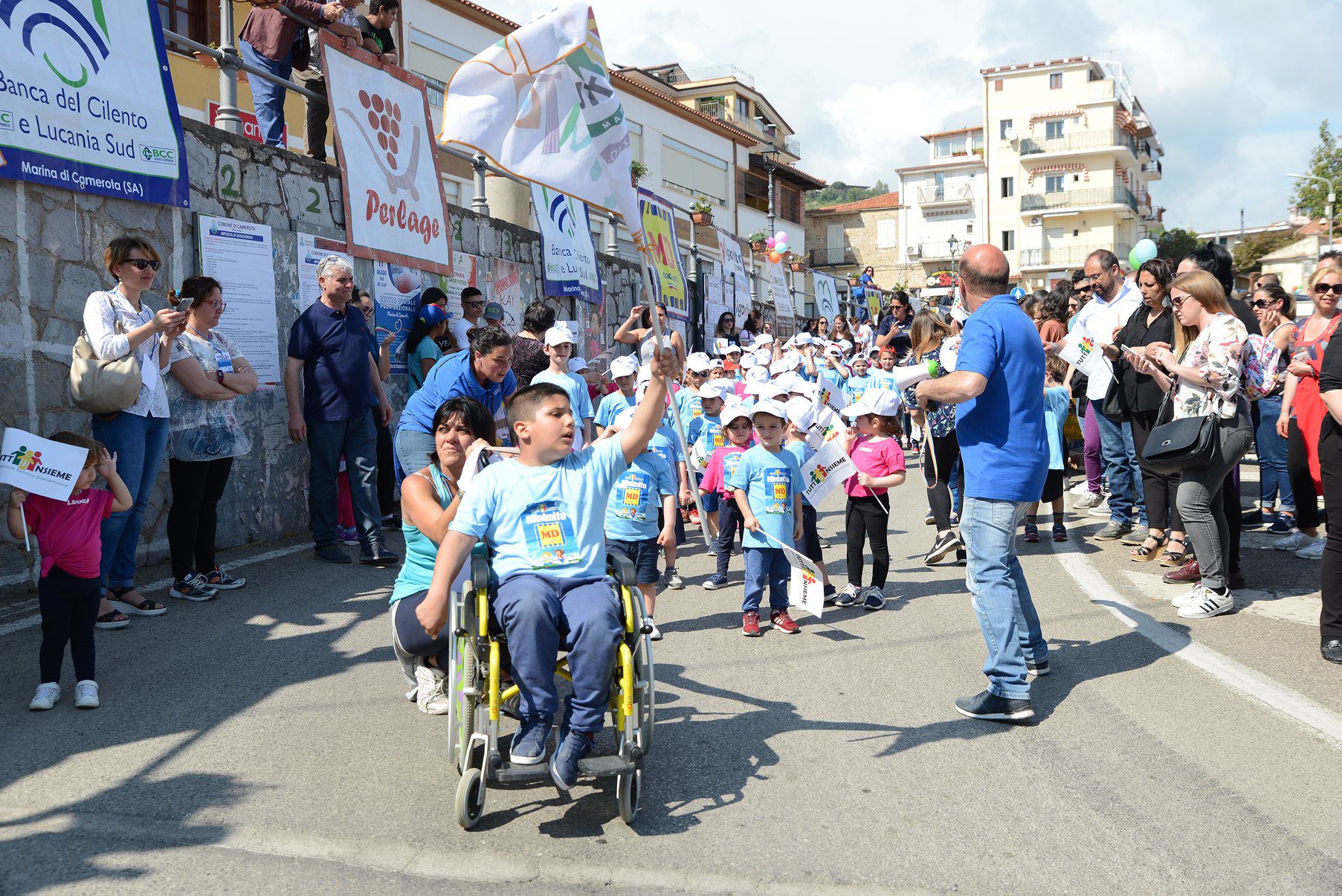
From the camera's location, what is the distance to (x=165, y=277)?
7.85m

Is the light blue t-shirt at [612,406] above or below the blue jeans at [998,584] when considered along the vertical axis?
above

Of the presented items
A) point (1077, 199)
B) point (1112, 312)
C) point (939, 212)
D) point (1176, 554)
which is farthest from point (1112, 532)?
point (939, 212)

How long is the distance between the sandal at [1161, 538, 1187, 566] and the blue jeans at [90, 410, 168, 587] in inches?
272

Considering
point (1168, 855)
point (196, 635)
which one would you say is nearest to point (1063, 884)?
point (1168, 855)

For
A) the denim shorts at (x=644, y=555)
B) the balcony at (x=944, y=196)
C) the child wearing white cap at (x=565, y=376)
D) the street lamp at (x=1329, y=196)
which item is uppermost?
the balcony at (x=944, y=196)

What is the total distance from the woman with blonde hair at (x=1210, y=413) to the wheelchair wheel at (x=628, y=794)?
4.22 metres

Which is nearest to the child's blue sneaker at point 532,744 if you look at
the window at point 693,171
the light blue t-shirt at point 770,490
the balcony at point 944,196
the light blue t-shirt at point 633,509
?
the light blue t-shirt at point 633,509

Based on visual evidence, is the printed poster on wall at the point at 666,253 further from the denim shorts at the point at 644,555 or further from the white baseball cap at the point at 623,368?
the denim shorts at the point at 644,555

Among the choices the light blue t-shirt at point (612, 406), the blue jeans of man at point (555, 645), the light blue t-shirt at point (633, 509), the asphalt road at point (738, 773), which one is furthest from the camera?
the light blue t-shirt at point (612, 406)

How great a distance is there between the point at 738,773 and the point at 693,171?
42331 millimetres

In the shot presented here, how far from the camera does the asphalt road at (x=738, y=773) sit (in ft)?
10.9

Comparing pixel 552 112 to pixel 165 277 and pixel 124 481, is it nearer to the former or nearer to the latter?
pixel 124 481

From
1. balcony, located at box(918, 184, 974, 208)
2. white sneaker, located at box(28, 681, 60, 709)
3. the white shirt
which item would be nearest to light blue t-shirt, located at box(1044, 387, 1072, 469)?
the white shirt

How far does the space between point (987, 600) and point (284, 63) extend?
8.17 metres
